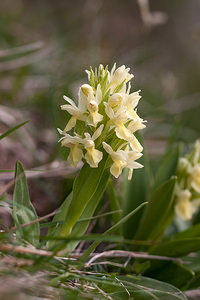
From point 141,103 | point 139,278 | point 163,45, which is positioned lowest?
point 139,278

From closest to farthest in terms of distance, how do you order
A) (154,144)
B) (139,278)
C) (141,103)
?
1. (139,278)
2. (154,144)
3. (141,103)

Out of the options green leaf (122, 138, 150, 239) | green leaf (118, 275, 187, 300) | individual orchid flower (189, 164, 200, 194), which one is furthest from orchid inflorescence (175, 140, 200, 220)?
green leaf (118, 275, 187, 300)

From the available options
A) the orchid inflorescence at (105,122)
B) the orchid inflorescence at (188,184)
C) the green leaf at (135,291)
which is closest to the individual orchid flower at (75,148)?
the orchid inflorescence at (105,122)

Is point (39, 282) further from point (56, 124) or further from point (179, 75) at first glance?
point (179, 75)

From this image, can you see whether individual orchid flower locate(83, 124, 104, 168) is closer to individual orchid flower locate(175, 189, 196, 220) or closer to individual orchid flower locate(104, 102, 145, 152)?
individual orchid flower locate(104, 102, 145, 152)

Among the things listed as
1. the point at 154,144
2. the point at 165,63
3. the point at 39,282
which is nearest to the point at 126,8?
the point at 165,63

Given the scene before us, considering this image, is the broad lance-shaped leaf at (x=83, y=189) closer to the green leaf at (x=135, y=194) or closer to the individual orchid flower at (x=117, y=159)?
the individual orchid flower at (x=117, y=159)

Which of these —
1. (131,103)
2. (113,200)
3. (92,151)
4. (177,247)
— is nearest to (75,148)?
(92,151)
